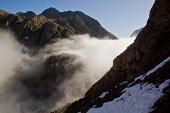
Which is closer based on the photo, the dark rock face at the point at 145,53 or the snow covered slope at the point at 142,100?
the snow covered slope at the point at 142,100

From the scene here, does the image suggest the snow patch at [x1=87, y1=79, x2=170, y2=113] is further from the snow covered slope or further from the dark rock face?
the dark rock face

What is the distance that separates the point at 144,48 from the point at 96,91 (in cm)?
1594

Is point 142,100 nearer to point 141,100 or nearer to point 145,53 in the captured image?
point 141,100

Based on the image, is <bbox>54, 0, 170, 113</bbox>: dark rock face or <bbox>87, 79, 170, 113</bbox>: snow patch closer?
<bbox>87, 79, 170, 113</bbox>: snow patch

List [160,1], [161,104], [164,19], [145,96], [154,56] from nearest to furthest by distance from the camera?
1. [161,104]
2. [145,96]
3. [154,56]
4. [164,19]
5. [160,1]

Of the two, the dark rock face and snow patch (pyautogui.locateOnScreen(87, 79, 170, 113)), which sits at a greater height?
the dark rock face

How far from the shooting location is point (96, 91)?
6494 cm

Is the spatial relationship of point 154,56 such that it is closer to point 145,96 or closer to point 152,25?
point 152,25

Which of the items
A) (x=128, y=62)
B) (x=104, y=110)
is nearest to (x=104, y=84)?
(x=128, y=62)

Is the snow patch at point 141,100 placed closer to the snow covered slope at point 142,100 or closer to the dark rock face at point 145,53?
the snow covered slope at point 142,100

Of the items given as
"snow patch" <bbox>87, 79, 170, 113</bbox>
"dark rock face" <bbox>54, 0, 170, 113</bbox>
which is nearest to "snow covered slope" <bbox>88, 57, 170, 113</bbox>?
"snow patch" <bbox>87, 79, 170, 113</bbox>

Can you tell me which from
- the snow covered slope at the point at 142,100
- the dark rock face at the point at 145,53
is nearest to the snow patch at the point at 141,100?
the snow covered slope at the point at 142,100

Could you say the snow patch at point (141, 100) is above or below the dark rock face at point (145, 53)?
below

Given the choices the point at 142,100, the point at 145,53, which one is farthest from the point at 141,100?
the point at 145,53
